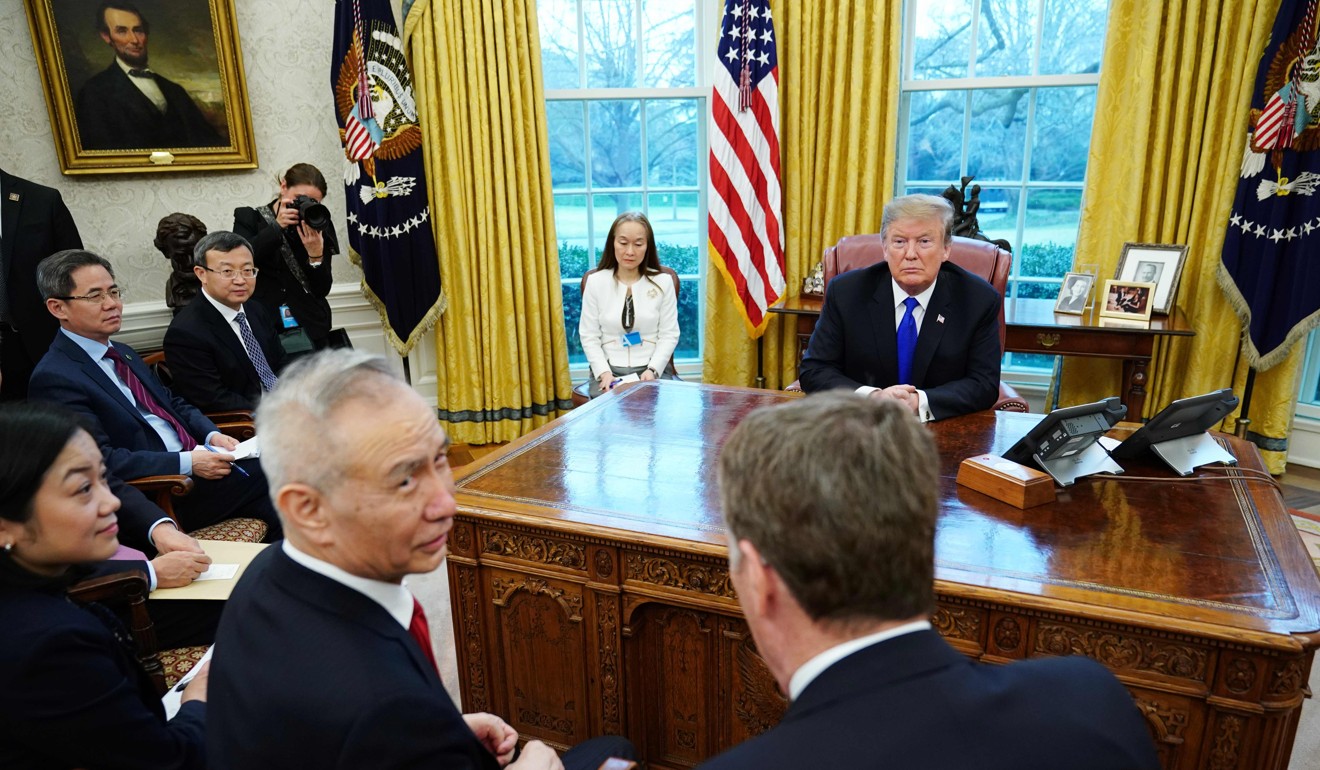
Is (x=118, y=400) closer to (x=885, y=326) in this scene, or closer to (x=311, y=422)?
(x=311, y=422)

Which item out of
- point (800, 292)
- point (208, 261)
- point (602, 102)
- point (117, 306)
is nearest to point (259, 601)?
point (117, 306)

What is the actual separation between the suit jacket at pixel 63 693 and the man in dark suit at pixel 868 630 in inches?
39.4

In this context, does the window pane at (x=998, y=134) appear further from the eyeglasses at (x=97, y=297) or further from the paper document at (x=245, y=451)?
the eyeglasses at (x=97, y=297)

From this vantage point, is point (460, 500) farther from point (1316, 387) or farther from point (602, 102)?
point (1316, 387)

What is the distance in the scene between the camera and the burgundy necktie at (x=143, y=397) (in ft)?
8.86

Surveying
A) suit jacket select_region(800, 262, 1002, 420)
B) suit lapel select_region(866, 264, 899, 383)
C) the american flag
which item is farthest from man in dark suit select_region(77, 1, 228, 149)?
suit lapel select_region(866, 264, 899, 383)

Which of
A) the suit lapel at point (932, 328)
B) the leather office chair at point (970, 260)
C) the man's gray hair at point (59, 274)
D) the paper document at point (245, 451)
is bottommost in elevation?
the paper document at point (245, 451)

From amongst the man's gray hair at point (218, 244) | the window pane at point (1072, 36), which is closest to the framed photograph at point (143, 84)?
the man's gray hair at point (218, 244)

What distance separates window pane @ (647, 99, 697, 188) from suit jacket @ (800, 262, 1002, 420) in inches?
85.3

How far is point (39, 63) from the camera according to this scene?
366 centimetres

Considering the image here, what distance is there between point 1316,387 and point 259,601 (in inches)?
192

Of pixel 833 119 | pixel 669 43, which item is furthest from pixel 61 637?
pixel 669 43

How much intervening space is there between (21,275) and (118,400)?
4.33ft

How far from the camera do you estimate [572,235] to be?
4.94 metres
